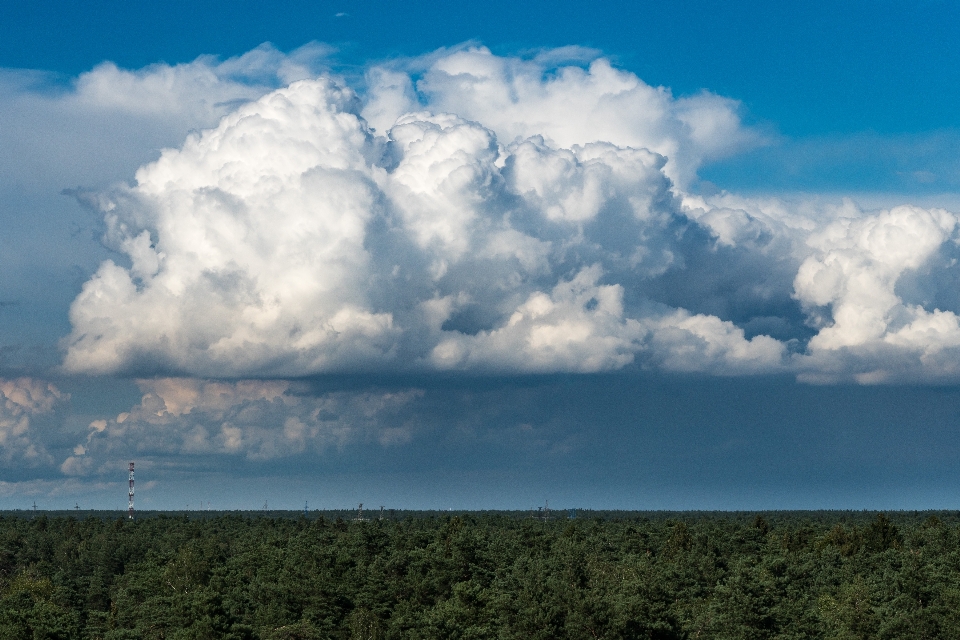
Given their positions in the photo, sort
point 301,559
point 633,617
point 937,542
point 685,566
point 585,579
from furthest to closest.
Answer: point 937,542 → point 685,566 → point 301,559 → point 585,579 → point 633,617

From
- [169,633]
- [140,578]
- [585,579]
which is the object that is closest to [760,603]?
[585,579]

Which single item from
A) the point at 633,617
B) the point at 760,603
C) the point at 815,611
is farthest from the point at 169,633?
the point at 815,611

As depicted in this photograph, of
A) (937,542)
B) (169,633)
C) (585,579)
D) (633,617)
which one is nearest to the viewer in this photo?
(633,617)

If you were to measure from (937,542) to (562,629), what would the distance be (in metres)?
109

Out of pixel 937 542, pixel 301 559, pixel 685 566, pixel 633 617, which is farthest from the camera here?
pixel 937 542

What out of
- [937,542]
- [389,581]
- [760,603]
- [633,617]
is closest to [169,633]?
[389,581]

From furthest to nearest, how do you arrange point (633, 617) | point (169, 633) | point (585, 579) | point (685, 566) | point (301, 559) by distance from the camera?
1. point (685, 566)
2. point (301, 559)
3. point (585, 579)
4. point (169, 633)
5. point (633, 617)

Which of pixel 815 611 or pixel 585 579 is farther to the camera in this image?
pixel 585 579

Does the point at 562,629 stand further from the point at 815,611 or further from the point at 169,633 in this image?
the point at 169,633

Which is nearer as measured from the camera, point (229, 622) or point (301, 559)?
point (229, 622)

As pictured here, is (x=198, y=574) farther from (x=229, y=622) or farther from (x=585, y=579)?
(x=585, y=579)

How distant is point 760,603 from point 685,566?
54.0 m

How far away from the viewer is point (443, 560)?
153125mm

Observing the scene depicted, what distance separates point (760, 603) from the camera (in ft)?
382
